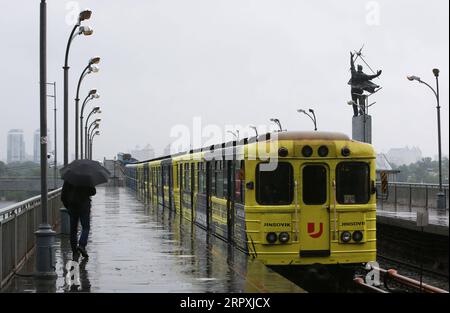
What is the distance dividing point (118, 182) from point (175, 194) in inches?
2470

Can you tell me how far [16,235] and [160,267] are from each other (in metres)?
2.56

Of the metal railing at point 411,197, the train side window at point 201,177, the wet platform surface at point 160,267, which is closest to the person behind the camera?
the wet platform surface at point 160,267

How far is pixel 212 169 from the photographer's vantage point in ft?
64.7

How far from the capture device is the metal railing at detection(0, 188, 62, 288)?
39.3 feet

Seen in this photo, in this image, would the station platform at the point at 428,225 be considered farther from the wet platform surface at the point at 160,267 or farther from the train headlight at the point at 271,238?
the train headlight at the point at 271,238

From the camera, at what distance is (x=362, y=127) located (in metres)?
39.8

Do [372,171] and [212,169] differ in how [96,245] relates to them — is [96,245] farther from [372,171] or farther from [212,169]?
[372,171]

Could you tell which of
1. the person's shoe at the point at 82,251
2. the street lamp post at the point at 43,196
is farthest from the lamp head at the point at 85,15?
the person's shoe at the point at 82,251

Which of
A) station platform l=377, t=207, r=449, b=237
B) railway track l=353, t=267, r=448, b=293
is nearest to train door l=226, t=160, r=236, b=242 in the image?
railway track l=353, t=267, r=448, b=293

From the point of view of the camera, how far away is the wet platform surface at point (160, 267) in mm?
11516

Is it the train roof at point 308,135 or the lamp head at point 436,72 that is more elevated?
the lamp head at point 436,72

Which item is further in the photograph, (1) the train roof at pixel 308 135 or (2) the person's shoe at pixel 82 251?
(2) the person's shoe at pixel 82 251

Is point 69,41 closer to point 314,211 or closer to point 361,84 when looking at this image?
point 314,211

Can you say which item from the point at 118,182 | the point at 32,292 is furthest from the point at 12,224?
the point at 118,182
